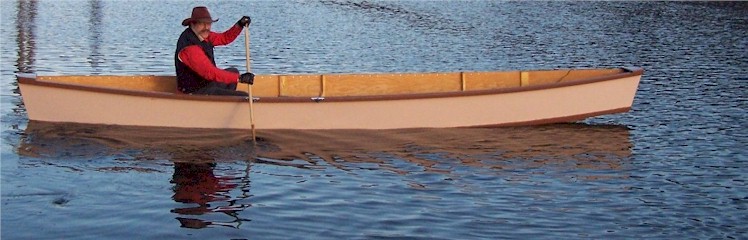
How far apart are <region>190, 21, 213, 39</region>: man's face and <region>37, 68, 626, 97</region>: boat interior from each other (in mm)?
1572

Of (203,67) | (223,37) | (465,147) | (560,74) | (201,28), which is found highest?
(201,28)

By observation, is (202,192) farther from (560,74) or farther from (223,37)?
(560,74)

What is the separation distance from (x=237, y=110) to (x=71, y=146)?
229 centimetres

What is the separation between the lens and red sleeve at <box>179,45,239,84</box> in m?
15.4

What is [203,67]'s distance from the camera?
1561 centimetres

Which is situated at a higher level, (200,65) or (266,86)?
(200,65)

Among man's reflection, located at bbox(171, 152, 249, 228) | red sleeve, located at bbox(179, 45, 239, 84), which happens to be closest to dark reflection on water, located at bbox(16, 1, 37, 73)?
red sleeve, located at bbox(179, 45, 239, 84)

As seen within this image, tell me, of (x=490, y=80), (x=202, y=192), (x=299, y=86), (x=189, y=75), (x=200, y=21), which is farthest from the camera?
(x=490, y=80)

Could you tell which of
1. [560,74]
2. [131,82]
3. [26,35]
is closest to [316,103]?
[131,82]

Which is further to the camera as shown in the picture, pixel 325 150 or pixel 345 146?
pixel 345 146

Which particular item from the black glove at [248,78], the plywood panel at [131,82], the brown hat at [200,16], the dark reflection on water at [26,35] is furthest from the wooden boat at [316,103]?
the dark reflection on water at [26,35]

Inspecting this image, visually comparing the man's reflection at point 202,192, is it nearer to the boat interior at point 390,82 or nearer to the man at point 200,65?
the man at point 200,65

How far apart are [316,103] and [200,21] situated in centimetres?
192

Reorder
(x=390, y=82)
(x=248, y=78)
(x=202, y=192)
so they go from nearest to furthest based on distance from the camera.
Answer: (x=202, y=192), (x=248, y=78), (x=390, y=82)
